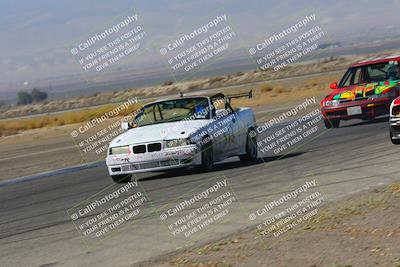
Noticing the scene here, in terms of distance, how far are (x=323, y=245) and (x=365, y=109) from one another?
41.2 feet

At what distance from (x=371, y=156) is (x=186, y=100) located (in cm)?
336

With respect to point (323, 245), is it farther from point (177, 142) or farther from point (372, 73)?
point (372, 73)

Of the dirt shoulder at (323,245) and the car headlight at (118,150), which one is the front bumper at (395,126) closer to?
the car headlight at (118,150)

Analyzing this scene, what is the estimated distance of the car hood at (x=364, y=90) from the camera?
19.6 m

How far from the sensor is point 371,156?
14328 mm

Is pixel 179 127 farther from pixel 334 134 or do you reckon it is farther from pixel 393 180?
pixel 334 134

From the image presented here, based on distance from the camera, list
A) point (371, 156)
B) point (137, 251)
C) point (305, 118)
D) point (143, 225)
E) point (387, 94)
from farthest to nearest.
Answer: point (305, 118)
point (387, 94)
point (371, 156)
point (143, 225)
point (137, 251)

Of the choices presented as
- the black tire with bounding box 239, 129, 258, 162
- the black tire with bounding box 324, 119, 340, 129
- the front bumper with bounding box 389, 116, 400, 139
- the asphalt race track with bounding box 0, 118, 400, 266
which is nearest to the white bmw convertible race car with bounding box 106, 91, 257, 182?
the black tire with bounding box 239, 129, 258, 162

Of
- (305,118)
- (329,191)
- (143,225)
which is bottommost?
(305,118)

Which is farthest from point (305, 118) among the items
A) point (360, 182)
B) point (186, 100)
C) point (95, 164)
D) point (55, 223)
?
point (55, 223)

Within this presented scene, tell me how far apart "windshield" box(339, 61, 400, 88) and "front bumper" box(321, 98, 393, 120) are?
0.78 m

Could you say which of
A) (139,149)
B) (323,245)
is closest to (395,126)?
(139,149)

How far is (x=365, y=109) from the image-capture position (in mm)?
19750

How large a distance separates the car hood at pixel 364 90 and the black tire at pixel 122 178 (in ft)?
23.4
